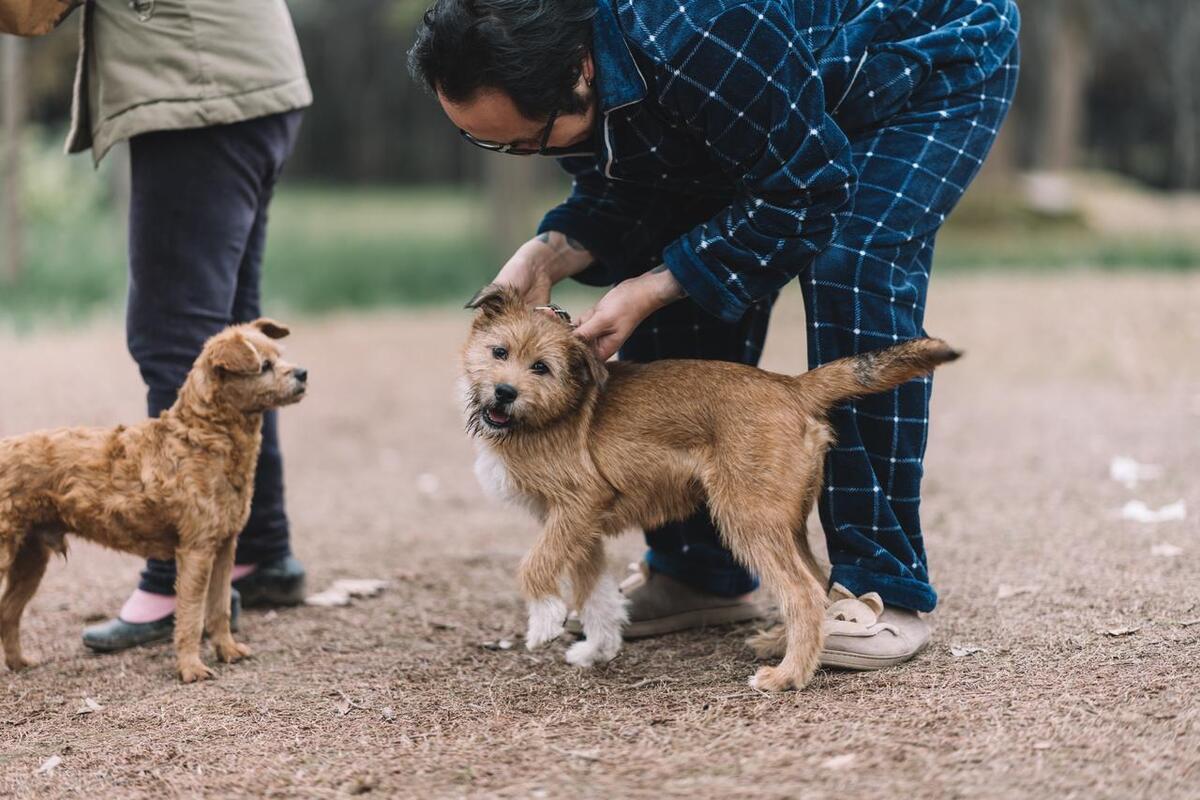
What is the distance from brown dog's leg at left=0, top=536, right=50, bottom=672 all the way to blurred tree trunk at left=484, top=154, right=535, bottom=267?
38.7ft

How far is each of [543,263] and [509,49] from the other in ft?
3.55

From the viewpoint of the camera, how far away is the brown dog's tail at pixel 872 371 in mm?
3610

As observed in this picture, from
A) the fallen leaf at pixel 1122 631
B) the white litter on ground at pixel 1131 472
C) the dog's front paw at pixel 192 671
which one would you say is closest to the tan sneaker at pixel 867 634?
the fallen leaf at pixel 1122 631

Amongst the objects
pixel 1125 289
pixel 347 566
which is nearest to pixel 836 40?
pixel 347 566

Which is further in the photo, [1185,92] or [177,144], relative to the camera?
[1185,92]

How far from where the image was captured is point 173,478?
4.11 meters

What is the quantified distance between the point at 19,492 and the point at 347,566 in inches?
77.3

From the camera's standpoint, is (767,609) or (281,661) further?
(767,609)

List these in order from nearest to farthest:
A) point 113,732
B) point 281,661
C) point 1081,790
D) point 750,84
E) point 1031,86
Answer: point 1081,790
point 750,84
point 113,732
point 281,661
point 1031,86

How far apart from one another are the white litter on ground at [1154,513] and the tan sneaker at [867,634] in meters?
2.39

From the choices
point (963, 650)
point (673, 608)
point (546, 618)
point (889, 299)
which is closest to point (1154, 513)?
point (963, 650)

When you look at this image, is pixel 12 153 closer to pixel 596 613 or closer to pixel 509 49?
pixel 596 613

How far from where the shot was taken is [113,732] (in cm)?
370

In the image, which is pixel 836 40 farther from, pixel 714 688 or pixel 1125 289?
pixel 1125 289
